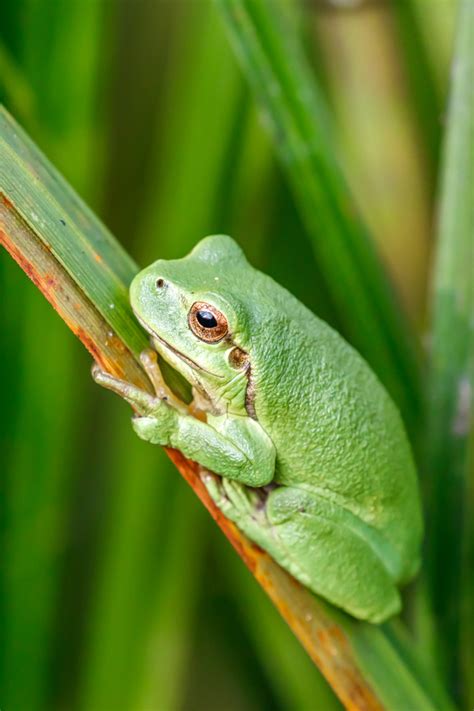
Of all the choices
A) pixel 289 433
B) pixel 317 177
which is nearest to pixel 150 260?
pixel 317 177

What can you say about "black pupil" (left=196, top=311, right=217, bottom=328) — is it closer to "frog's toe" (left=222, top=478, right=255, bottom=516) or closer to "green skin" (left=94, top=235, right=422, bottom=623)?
"green skin" (left=94, top=235, right=422, bottom=623)

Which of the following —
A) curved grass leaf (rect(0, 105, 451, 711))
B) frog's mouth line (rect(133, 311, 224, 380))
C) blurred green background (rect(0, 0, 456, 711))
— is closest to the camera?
curved grass leaf (rect(0, 105, 451, 711))

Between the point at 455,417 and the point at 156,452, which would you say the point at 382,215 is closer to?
the point at 455,417

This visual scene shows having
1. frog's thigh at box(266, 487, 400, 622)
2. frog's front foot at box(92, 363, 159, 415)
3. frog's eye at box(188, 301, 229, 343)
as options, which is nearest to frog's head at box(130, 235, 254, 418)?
frog's eye at box(188, 301, 229, 343)

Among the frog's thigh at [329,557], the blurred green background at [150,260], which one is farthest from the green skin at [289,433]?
the blurred green background at [150,260]

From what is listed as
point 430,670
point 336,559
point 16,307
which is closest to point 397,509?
point 336,559

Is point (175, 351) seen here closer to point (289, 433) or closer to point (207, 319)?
point (207, 319)

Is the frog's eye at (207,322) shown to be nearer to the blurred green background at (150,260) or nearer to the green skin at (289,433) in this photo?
the green skin at (289,433)
